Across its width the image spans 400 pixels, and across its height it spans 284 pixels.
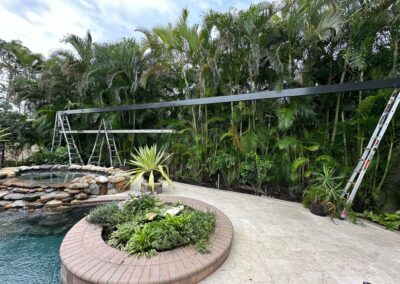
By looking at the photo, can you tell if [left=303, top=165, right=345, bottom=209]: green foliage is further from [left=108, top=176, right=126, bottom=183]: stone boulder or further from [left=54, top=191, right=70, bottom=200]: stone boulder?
[left=54, top=191, right=70, bottom=200]: stone boulder

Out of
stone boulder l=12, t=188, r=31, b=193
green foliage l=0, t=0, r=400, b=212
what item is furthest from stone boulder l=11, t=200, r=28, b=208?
green foliage l=0, t=0, r=400, b=212

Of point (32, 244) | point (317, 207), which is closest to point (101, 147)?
point (32, 244)

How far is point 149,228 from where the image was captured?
7.30ft

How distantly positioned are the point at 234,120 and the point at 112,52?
13.8 feet

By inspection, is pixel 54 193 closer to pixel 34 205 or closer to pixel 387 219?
pixel 34 205

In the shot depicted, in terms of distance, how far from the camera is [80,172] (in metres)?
5.93

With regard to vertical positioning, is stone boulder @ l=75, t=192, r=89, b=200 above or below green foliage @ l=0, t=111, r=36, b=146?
below

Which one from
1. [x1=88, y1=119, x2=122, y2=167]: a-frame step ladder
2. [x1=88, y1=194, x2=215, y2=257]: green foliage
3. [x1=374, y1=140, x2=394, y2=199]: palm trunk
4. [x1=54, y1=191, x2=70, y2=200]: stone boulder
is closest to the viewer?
[x1=88, y1=194, x2=215, y2=257]: green foliage

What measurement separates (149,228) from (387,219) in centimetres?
348

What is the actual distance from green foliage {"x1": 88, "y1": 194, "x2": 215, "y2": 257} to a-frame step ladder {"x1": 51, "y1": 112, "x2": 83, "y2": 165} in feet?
18.0

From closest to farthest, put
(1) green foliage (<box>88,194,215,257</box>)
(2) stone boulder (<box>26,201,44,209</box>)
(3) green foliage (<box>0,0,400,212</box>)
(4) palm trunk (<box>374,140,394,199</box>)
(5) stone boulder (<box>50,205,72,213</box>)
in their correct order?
(1) green foliage (<box>88,194,215,257</box>)
(4) palm trunk (<box>374,140,394,199</box>)
(3) green foliage (<box>0,0,400,212</box>)
(5) stone boulder (<box>50,205,72,213</box>)
(2) stone boulder (<box>26,201,44,209</box>)

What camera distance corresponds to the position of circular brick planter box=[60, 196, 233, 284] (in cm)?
167

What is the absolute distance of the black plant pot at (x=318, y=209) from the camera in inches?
135

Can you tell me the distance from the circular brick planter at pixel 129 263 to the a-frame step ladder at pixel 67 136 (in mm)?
5782
